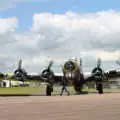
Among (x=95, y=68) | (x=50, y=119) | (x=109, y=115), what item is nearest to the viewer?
(x=50, y=119)

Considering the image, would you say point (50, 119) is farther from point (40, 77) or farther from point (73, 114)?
point (40, 77)

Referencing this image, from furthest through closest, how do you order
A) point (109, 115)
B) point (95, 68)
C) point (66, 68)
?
point (95, 68), point (66, 68), point (109, 115)

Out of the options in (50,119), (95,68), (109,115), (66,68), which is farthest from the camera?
(95,68)

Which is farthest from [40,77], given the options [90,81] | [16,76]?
[90,81]

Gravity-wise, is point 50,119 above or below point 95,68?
below

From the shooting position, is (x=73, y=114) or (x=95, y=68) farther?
(x=95, y=68)

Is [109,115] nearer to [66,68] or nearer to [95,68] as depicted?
[66,68]

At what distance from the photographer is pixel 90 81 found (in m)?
61.6

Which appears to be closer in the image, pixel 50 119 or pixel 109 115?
pixel 50 119

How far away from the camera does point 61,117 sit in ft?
59.5

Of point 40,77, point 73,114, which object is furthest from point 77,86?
point 73,114

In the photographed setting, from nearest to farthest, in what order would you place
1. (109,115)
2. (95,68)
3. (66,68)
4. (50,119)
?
(50,119)
(109,115)
(66,68)
(95,68)

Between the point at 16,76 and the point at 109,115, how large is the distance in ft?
134

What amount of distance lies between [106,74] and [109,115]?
42.1 metres
